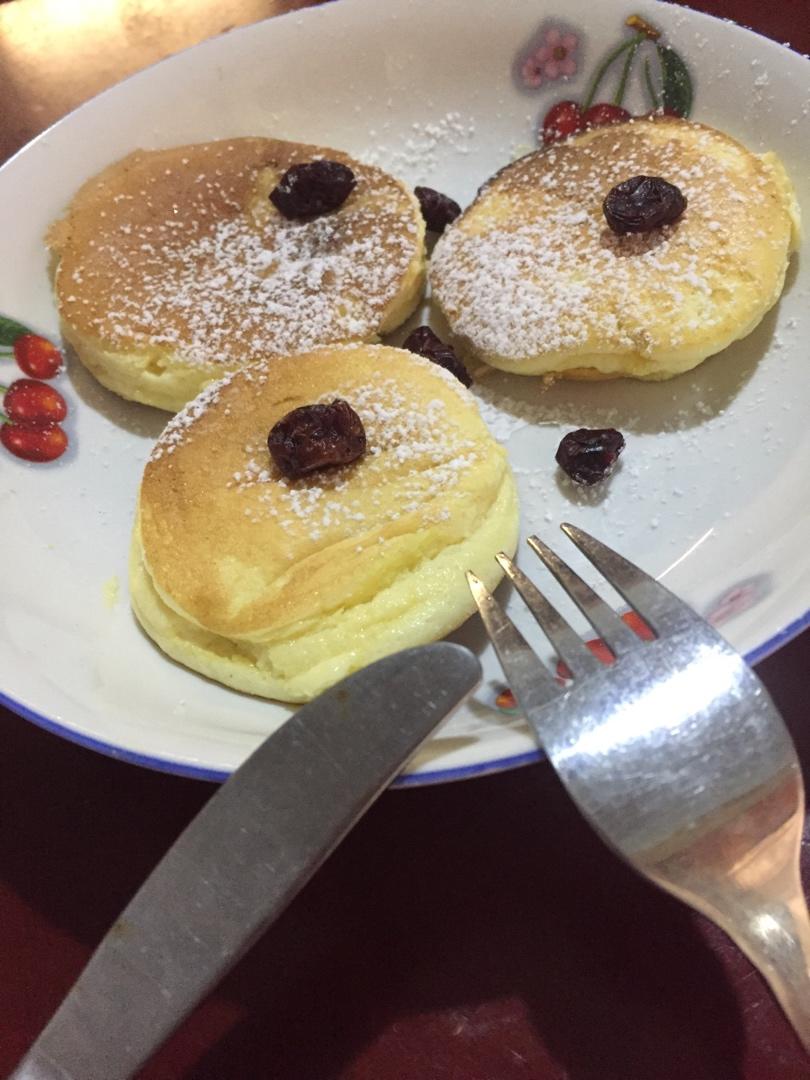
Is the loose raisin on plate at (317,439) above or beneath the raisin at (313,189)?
beneath

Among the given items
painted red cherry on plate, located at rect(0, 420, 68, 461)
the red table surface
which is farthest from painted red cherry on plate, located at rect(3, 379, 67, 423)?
the red table surface

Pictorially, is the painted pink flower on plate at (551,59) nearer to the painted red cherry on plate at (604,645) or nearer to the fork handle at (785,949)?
the painted red cherry on plate at (604,645)

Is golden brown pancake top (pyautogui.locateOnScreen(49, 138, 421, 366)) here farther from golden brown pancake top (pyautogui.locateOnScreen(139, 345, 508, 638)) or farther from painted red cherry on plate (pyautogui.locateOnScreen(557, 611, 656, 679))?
painted red cherry on plate (pyautogui.locateOnScreen(557, 611, 656, 679))

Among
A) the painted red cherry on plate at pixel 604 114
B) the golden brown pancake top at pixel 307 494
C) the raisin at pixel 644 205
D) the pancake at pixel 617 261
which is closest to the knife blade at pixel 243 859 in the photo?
the golden brown pancake top at pixel 307 494

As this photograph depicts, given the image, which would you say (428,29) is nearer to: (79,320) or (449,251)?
(449,251)

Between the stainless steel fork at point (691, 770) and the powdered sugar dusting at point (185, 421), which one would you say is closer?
the stainless steel fork at point (691, 770)

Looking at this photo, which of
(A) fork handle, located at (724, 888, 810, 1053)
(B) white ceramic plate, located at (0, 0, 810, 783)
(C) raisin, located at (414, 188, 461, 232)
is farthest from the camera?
(C) raisin, located at (414, 188, 461, 232)
